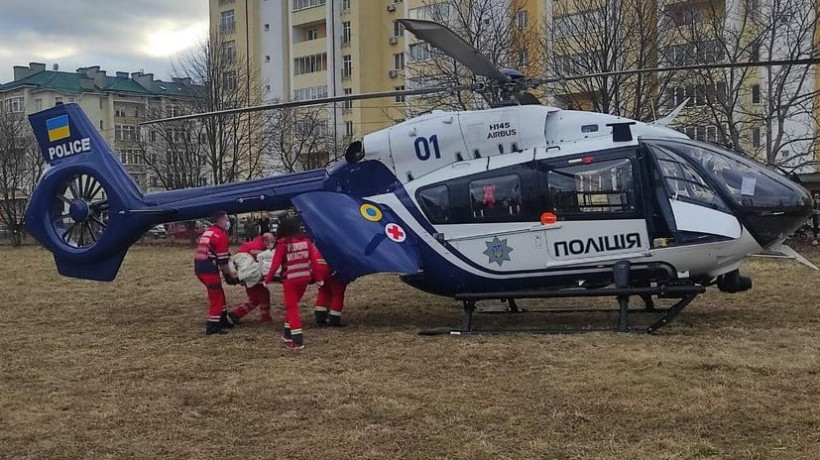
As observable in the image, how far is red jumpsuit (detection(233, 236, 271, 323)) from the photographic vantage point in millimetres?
9953

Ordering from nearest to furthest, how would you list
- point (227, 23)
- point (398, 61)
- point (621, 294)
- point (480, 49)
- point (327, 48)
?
point (621, 294) → point (480, 49) → point (398, 61) → point (327, 48) → point (227, 23)

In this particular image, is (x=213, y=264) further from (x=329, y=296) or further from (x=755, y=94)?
(x=755, y=94)

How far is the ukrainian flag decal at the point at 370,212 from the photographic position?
9.12 m

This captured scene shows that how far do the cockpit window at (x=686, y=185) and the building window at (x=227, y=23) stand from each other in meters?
54.0

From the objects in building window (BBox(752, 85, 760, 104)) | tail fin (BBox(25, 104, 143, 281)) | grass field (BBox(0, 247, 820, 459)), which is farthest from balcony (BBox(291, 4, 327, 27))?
grass field (BBox(0, 247, 820, 459))

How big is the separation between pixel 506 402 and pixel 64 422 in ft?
10.8

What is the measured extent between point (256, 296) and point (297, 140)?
32.5 meters

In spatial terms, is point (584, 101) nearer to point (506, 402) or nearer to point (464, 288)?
point (464, 288)

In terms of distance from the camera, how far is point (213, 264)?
9.42 m

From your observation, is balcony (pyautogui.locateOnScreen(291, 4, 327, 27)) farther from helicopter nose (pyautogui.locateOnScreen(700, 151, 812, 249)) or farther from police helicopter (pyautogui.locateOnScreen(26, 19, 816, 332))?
helicopter nose (pyautogui.locateOnScreen(700, 151, 812, 249))

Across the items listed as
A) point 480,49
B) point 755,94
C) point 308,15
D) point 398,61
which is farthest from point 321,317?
point 308,15

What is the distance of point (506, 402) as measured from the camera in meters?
5.84

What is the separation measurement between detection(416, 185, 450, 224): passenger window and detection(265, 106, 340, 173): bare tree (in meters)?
29.2

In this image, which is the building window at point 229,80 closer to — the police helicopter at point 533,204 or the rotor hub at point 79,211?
the rotor hub at point 79,211
